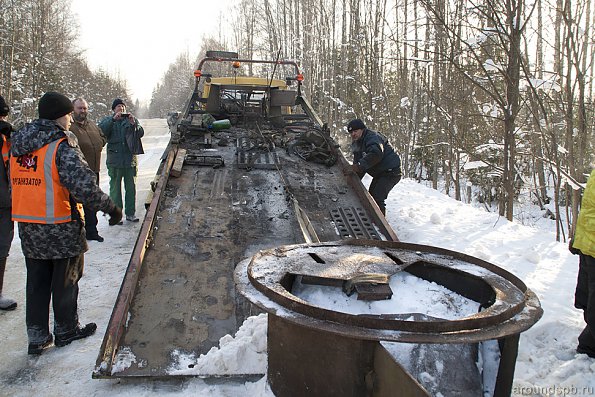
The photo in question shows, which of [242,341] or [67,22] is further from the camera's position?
[67,22]

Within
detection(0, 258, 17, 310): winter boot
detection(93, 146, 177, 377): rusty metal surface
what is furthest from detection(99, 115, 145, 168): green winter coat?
detection(0, 258, 17, 310): winter boot

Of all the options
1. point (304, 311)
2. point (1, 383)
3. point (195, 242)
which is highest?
point (304, 311)

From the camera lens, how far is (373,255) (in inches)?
112

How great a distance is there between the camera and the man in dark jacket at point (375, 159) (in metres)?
5.83

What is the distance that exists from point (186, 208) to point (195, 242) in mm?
644

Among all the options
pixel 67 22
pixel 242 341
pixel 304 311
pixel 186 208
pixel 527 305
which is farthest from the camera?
pixel 67 22

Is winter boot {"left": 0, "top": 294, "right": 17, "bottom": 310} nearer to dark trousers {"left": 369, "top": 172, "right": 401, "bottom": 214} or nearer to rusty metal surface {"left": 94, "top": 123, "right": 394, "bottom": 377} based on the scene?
rusty metal surface {"left": 94, "top": 123, "right": 394, "bottom": 377}

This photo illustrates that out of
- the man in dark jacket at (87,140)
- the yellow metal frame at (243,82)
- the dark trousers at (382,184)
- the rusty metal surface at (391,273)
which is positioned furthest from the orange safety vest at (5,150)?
the yellow metal frame at (243,82)

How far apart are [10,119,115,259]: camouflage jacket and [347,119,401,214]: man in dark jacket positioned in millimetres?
3419

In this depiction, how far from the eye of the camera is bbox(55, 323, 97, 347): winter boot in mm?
3422

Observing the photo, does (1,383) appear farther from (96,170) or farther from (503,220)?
(503,220)

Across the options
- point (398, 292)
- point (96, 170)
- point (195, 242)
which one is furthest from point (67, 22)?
point (398, 292)

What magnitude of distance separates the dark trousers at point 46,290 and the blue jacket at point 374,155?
138 inches

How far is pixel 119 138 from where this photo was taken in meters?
6.47
